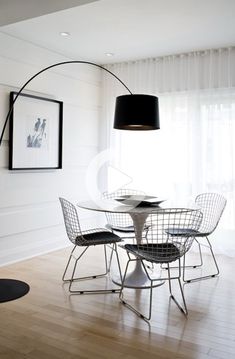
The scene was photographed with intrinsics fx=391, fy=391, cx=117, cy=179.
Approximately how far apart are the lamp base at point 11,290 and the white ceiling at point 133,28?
2.50 metres

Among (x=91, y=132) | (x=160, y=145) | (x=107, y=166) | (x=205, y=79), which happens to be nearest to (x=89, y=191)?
(x=107, y=166)

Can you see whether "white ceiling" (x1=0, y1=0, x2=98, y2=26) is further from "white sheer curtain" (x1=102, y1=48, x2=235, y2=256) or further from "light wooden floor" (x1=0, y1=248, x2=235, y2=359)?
"white sheer curtain" (x1=102, y1=48, x2=235, y2=256)

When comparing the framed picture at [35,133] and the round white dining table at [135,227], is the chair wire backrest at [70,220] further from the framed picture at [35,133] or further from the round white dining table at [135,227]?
the framed picture at [35,133]

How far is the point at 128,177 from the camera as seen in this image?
18.2 ft

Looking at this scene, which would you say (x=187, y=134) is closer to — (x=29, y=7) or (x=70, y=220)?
(x=70, y=220)

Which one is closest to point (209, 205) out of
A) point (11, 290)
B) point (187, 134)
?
point (187, 134)

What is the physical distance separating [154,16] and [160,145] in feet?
6.32

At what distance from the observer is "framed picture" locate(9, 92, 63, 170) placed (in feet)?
14.5

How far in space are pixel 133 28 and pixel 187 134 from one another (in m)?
1.60

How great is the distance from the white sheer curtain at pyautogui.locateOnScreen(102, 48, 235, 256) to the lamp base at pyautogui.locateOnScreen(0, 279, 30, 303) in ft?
8.35

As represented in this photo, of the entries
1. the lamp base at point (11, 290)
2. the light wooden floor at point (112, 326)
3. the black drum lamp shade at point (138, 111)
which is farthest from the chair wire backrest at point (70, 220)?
the black drum lamp shade at point (138, 111)

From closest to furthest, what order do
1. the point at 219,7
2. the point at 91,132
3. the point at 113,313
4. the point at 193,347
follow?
the point at 193,347 < the point at 113,313 < the point at 219,7 < the point at 91,132

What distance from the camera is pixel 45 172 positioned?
4.91 metres

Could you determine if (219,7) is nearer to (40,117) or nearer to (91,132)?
(40,117)
